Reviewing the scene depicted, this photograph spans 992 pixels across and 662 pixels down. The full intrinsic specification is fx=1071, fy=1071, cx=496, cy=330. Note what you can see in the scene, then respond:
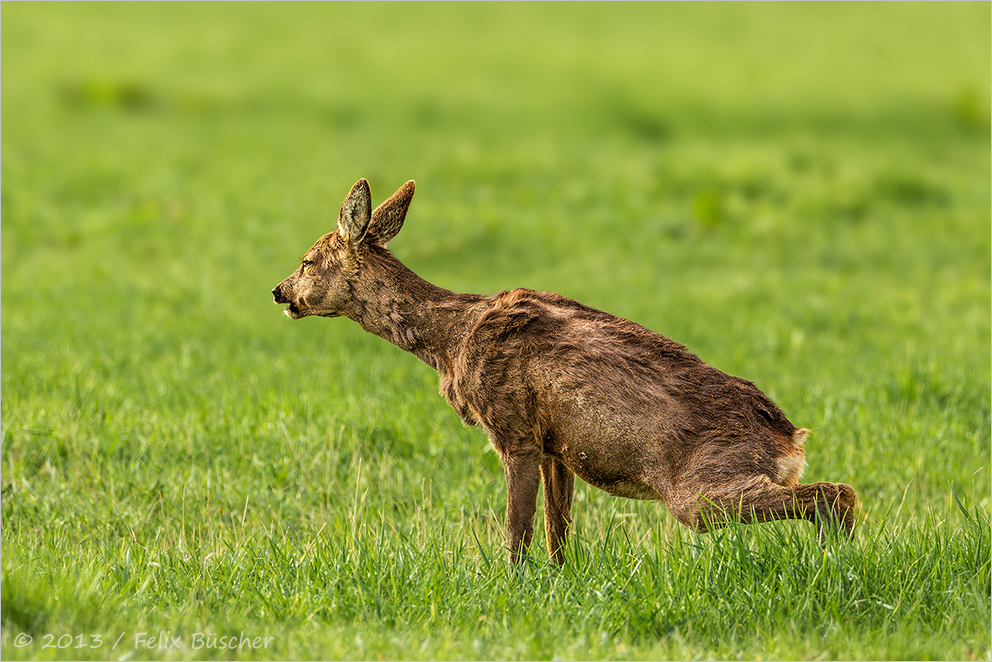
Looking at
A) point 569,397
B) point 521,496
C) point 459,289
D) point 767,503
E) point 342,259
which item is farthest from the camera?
point 459,289

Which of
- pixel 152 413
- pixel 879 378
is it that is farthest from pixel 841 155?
pixel 152 413

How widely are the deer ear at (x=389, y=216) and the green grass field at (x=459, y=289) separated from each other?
1424 millimetres

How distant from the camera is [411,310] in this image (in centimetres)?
503

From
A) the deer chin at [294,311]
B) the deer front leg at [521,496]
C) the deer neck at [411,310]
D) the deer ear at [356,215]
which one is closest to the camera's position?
the deer front leg at [521,496]

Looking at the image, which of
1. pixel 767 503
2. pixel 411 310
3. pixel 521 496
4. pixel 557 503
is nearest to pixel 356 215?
pixel 411 310

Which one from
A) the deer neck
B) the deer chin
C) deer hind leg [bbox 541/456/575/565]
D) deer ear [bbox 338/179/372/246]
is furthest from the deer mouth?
deer hind leg [bbox 541/456/575/565]

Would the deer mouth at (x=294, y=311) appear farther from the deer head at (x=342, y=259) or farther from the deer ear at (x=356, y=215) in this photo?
the deer ear at (x=356, y=215)

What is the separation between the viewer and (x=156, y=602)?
464cm

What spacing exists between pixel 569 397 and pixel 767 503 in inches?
36.8

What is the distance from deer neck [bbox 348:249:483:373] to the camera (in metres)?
5.00

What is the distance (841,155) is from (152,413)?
16503 mm

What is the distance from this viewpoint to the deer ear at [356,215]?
488 centimetres

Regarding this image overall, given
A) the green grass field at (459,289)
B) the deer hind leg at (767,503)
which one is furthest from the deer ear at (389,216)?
the deer hind leg at (767,503)

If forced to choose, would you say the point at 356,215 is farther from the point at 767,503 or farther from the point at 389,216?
the point at 767,503
